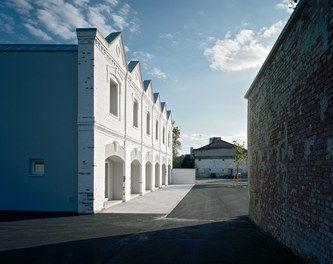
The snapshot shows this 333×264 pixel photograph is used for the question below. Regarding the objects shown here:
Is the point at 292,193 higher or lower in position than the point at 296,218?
higher

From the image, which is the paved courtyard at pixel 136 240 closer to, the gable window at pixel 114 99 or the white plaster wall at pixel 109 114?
the white plaster wall at pixel 109 114

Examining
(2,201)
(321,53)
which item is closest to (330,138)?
(321,53)

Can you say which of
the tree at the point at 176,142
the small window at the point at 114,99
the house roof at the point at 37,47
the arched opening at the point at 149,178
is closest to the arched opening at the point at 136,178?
the arched opening at the point at 149,178

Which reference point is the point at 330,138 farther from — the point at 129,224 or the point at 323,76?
the point at 129,224

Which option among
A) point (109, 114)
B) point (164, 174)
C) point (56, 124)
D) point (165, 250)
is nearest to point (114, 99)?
point (109, 114)

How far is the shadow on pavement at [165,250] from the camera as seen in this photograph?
20.9ft

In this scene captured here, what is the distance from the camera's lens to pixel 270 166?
8.54 m

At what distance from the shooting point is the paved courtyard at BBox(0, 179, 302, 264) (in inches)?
256

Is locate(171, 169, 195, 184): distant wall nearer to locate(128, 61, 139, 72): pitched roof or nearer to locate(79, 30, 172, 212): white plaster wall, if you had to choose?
locate(79, 30, 172, 212): white plaster wall

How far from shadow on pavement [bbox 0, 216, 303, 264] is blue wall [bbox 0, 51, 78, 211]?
17.9ft

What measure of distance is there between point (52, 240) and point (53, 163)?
5544 mm

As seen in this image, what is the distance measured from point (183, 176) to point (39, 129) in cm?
2745

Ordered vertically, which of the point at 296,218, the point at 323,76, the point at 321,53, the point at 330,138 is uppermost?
the point at 321,53

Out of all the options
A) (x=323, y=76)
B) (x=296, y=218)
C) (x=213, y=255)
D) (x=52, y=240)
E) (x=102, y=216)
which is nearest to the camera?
(x=323, y=76)
